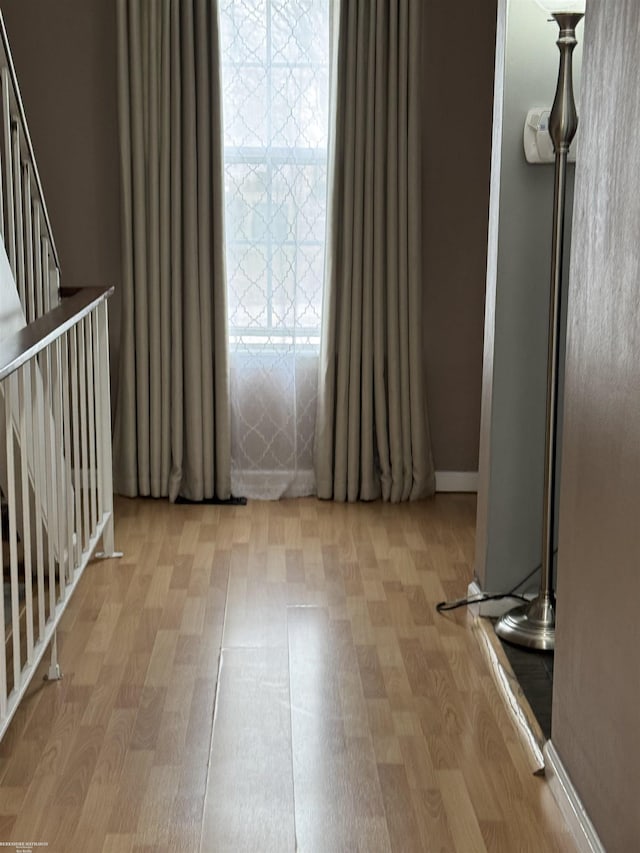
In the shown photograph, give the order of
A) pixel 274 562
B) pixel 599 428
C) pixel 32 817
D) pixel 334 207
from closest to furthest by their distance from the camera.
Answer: pixel 599 428 → pixel 32 817 → pixel 274 562 → pixel 334 207

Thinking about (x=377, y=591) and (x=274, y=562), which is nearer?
(x=377, y=591)

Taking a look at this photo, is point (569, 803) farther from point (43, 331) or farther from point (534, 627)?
point (43, 331)

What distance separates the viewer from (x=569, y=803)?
2.34 metres

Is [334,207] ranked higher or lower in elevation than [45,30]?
lower

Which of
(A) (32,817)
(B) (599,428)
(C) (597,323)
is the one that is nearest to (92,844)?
(A) (32,817)

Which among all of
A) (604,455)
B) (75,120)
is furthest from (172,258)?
(604,455)

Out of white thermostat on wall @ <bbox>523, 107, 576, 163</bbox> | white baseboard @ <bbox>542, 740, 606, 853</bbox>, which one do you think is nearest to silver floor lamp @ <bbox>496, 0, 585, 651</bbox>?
white thermostat on wall @ <bbox>523, 107, 576, 163</bbox>

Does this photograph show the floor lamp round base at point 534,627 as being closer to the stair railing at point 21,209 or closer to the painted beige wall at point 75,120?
the stair railing at point 21,209

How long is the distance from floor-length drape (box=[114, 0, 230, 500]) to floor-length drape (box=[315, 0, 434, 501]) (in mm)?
469

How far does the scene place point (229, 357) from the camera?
15.9ft

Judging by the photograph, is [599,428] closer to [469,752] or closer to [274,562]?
[469,752]

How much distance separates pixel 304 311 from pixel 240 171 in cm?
63

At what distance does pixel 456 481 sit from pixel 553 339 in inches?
→ 73.8

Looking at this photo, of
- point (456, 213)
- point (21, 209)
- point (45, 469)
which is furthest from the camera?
point (456, 213)
